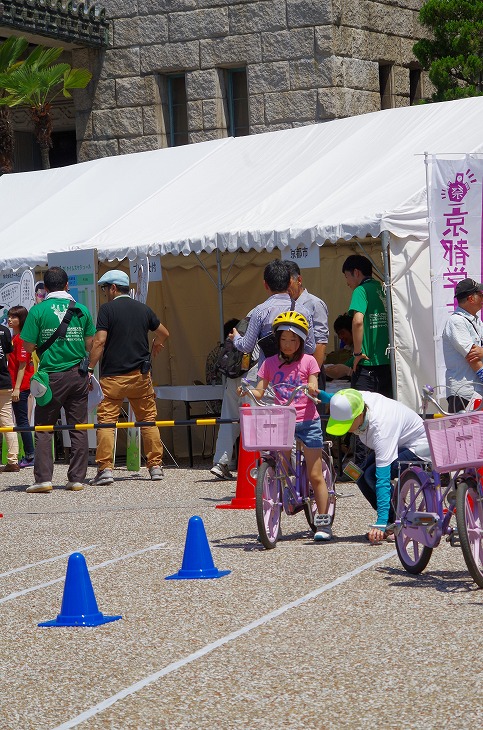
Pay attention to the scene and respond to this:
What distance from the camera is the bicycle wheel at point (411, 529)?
24.2 ft

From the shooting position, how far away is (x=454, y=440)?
6836mm

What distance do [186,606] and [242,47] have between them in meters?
18.4

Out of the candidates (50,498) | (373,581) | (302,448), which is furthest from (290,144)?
(373,581)

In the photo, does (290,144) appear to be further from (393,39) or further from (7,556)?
(393,39)

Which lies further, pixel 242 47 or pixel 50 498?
pixel 242 47

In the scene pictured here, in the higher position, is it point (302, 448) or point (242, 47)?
point (242, 47)

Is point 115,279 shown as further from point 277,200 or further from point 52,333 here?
point 277,200

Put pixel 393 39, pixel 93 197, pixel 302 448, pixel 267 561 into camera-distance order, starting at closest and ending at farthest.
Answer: pixel 267 561, pixel 302 448, pixel 93 197, pixel 393 39

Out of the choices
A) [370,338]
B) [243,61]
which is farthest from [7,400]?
[243,61]

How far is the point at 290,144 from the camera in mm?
15211

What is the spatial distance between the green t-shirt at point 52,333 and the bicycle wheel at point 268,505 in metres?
4.35

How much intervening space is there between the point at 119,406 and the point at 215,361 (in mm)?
1886

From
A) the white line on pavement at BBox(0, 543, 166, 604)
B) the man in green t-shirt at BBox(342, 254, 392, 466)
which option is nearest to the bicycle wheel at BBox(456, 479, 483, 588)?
the white line on pavement at BBox(0, 543, 166, 604)

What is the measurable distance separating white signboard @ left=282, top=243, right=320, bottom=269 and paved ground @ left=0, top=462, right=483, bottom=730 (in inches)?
136
